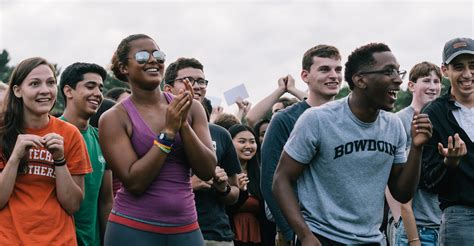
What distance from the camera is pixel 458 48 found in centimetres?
685

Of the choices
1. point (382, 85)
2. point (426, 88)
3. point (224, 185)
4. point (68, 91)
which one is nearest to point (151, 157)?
point (382, 85)

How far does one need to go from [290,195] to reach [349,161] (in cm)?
46

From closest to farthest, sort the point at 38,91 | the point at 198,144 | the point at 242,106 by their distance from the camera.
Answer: the point at 198,144
the point at 38,91
the point at 242,106

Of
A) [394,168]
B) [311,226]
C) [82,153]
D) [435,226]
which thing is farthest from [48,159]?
[435,226]

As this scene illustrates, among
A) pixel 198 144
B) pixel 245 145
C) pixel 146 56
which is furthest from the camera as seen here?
pixel 245 145

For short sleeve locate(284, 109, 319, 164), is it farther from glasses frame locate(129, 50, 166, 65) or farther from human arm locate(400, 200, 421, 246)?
human arm locate(400, 200, 421, 246)

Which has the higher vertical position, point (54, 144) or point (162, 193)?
point (54, 144)

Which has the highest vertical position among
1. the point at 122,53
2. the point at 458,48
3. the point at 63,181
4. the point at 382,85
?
the point at 458,48

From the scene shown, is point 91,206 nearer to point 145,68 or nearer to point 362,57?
point 145,68

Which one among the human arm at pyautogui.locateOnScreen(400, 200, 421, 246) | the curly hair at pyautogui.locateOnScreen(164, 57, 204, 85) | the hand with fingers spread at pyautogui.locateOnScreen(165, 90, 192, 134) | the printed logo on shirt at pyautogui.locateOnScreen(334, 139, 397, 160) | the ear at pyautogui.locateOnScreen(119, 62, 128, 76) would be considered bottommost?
the human arm at pyautogui.locateOnScreen(400, 200, 421, 246)

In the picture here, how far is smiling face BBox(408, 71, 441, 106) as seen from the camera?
8.80 m

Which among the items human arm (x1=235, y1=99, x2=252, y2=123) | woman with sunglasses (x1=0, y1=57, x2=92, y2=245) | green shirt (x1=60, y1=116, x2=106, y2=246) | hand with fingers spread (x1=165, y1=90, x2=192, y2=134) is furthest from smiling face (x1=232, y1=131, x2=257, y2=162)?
hand with fingers spread (x1=165, y1=90, x2=192, y2=134)

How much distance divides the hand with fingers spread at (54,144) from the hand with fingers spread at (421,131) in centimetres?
245

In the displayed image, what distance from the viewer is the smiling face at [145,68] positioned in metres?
5.36
